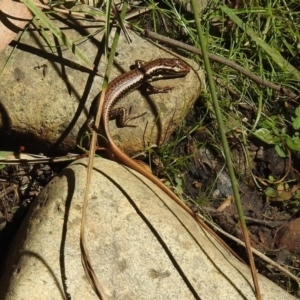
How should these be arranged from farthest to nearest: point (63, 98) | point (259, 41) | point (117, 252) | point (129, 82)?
1. point (259, 41)
2. point (129, 82)
3. point (63, 98)
4. point (117, 252)

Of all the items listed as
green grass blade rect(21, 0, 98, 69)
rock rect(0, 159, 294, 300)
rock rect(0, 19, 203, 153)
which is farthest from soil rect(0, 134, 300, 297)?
green grass blade rect(21, 0, 98, 69)

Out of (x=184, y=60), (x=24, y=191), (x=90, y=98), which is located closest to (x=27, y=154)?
(x=24, y=191)

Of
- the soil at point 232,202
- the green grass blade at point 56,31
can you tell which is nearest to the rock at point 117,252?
the soil at point 232,202

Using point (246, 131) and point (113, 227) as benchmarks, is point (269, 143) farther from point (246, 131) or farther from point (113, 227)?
point (113, 227)

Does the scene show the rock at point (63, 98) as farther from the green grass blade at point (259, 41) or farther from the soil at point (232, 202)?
the green grass blade at point (259, 41)

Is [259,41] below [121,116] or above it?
above

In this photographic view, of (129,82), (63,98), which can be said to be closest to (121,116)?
(129,82)

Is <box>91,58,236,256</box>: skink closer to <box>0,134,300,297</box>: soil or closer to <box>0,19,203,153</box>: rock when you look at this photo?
<box>0,19,203,153</box>: rock

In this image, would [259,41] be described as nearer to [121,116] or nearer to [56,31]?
[121,116]
